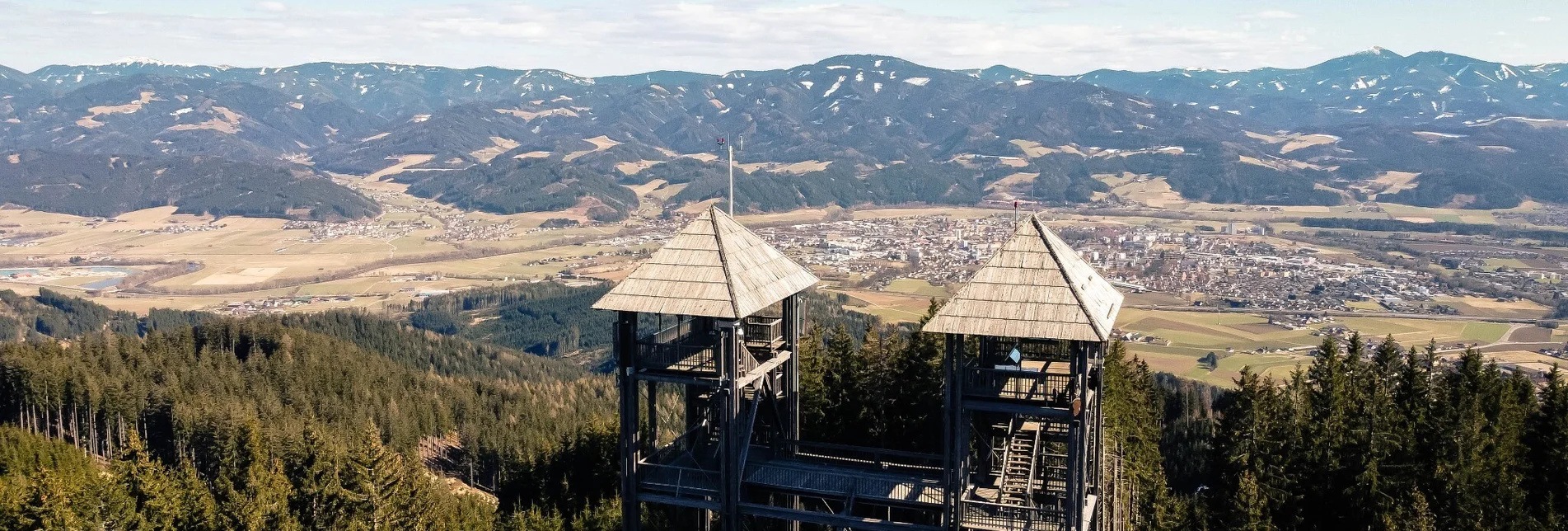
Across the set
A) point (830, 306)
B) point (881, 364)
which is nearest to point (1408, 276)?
point (830, 306)

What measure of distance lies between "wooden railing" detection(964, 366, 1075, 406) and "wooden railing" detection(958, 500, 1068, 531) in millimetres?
2523

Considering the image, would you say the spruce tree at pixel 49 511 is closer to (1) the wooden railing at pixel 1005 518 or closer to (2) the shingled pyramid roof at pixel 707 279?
(2) the shingled pyramid roof at pixel 707 279

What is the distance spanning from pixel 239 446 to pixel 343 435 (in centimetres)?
1333

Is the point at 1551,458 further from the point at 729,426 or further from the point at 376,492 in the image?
the point at 376,492

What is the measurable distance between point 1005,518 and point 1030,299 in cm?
519

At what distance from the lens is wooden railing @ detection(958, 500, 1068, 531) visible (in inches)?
1007

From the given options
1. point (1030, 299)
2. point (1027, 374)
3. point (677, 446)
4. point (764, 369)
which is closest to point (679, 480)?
point (677, 446)

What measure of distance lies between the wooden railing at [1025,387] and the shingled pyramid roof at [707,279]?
5.65 m

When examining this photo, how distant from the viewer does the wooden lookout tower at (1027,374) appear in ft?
82.4

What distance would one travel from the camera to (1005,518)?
26.0 m

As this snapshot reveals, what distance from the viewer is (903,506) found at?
27.6m

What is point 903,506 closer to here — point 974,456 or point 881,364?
point 974,456

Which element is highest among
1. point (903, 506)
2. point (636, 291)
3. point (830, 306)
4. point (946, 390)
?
point (636, 291)

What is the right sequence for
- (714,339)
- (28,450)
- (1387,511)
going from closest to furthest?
(714,339) → (1387,511) → (28,450)
